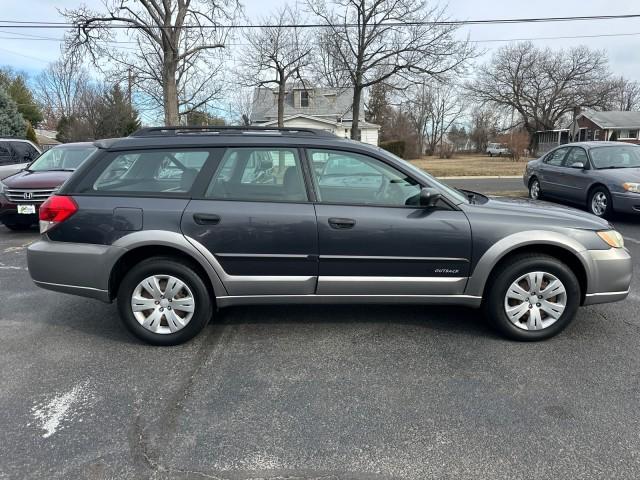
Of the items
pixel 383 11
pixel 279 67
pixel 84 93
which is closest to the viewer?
pixel 383 11

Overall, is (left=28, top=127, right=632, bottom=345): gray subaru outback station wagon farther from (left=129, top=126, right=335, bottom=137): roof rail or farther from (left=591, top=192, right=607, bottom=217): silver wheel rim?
(left=591, top=192, right=607, bottom=217): silver wheel rim

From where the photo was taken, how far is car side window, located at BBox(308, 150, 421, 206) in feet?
12.1

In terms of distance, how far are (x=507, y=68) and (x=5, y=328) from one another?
62.4 metres

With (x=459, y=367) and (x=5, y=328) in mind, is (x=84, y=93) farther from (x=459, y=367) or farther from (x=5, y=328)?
(x=459, y=367)

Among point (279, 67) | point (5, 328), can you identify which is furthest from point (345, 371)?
point (279, 67)

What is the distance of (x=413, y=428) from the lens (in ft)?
8.80

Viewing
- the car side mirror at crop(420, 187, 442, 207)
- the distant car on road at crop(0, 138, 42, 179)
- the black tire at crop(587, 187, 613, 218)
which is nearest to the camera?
the car side mirror at crop(420, 187, 442, 207)

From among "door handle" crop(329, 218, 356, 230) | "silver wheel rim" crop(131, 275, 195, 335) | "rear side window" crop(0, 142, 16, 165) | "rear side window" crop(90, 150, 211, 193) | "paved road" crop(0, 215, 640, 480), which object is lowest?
"paved road" crop(0, 215, 640, 480)

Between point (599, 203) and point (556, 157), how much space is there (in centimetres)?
200

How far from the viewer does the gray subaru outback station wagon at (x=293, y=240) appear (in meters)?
3.58

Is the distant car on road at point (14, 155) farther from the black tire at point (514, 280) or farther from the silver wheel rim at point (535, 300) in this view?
the silver wheel rim at point (535, 300)

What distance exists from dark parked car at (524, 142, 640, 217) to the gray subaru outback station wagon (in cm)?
547

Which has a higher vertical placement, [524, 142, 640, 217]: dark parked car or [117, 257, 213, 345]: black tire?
[524, 142, 640, 217]: dark parked car

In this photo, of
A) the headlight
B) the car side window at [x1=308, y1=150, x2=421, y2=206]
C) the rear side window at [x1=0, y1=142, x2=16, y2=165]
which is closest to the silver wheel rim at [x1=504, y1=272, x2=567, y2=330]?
the headlight
